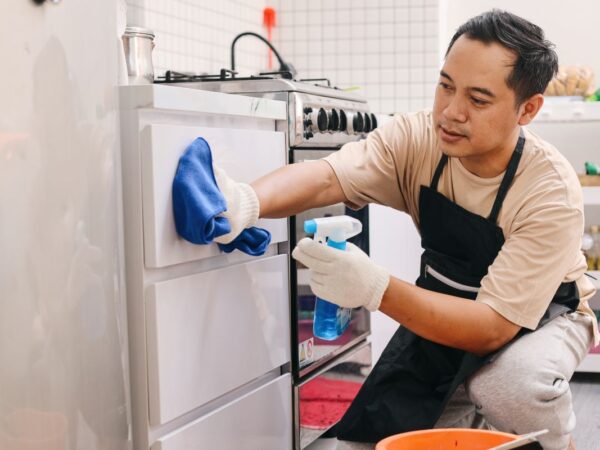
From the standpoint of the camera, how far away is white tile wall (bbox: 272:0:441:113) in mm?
3373

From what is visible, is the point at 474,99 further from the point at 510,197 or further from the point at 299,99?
the point at 299,99

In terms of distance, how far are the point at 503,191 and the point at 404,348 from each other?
0.40 metres

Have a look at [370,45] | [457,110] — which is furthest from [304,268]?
[370,45]

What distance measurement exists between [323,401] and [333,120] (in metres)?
0.69

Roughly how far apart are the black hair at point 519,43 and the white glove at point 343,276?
45 centimetres

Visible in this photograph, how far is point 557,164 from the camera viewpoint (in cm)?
170

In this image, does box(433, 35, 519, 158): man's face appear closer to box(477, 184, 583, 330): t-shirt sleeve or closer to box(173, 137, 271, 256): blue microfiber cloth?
box(477, 184, 583, 330): t-shirt sleeve

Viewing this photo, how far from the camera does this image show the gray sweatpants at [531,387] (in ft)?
5.29

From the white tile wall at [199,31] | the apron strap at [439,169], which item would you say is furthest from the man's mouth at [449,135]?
the white tile wall at [199,31]

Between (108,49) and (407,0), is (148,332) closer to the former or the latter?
(108,49)

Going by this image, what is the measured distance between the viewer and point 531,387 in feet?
5.27

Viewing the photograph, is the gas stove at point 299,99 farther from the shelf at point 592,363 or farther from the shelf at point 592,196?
the shelf at point 592,363

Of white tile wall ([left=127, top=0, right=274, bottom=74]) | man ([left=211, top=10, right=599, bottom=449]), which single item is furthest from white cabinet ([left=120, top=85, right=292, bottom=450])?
white tile wall ([left=127, top=0, right=274, bottom=74])

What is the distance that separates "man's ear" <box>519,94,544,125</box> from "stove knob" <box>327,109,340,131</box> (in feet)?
1.68
